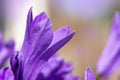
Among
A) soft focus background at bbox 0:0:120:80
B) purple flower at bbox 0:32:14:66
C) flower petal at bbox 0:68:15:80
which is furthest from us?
soft focus background at bbox 0:0:120:80

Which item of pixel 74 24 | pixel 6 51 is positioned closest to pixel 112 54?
pixel 6 51

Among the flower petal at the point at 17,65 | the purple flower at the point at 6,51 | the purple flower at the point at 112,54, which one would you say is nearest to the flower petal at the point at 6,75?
the flower petal at the point at 17,65

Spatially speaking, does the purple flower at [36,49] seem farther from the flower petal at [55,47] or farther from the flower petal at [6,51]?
the flower petal at [6,51]

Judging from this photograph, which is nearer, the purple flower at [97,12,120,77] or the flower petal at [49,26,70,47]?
the flower petal at [49,26,70,47]

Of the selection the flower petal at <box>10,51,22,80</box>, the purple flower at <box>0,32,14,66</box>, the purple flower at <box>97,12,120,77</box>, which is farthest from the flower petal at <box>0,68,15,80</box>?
the purple flower at <box>97,12,120,77</box>

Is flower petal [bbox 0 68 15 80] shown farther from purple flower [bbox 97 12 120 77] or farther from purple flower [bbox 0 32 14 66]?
purple flower [bbox 97 12 120 77]

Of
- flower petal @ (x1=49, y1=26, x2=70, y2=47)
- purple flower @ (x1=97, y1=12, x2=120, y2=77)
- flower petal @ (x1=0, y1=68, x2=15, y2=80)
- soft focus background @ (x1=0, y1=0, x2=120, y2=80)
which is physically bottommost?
flower petal @ (x1=0, y1=68, x2=15, y2=80)

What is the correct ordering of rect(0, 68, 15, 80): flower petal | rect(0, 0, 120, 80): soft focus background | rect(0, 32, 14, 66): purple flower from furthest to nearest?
1. rect(0, 0, 120, 80): soft focus background
2. rect(0, 32, 14, 66): purple flower
3. rect(0, 68, 15, 80): flower petal

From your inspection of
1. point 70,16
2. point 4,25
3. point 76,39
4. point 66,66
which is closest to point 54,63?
point 66,66
